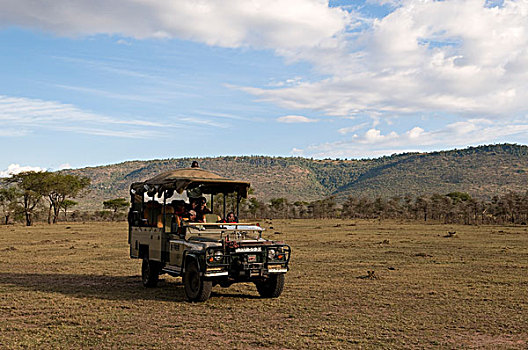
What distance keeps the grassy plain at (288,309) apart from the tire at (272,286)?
25cm

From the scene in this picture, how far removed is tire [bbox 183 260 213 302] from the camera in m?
11.1

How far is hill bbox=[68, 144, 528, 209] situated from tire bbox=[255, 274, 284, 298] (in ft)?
348

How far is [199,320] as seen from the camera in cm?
964

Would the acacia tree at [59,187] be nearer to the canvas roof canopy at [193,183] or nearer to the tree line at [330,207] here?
the tree line at [330,207]

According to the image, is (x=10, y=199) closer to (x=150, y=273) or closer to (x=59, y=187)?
(x=59, y=187)

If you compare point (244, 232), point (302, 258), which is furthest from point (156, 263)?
point (302, 258)

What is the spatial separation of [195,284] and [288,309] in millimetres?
2086

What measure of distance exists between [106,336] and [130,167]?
179464 mm

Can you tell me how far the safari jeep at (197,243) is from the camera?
435 inches

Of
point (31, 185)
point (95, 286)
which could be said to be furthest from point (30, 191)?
point (95, 286)

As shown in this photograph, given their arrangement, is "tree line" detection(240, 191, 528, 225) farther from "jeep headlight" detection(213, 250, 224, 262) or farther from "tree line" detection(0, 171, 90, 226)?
"jeep headlight" detection(213, 250, 224, 262)

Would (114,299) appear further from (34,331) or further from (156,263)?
(34,331)

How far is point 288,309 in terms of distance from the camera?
10742 mm

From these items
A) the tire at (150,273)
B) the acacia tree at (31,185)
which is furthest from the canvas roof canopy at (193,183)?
the acacia tree at (31,185)
